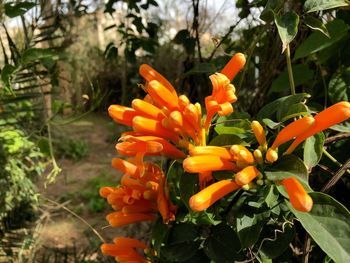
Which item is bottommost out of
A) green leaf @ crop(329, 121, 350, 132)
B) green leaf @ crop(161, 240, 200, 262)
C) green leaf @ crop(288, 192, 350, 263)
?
green leaf @ crop(161, 240, 200, 262)

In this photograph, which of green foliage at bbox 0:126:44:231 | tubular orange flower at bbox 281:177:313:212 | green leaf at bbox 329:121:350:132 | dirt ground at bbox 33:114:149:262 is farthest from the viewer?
dirt ground at bbox 33:114:149:262

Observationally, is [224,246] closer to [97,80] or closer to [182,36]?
[182,36]

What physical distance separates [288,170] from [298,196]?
91mm

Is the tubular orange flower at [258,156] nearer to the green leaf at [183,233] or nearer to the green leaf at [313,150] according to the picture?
the green leaf at [313,150]

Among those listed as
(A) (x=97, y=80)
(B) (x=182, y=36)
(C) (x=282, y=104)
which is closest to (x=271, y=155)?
(C) (x=282, y=104)

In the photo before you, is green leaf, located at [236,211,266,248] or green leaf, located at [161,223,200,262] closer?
green leaf, located at [236,211,266,248]

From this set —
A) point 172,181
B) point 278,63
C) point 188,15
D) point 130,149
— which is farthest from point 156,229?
point 188,15

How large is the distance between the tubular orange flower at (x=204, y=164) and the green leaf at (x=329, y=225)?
0.43ft

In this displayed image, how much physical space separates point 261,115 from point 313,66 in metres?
0.59

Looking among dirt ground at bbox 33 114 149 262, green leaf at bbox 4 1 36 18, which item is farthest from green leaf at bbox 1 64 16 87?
dirt ground at bbox 33 114 149 262

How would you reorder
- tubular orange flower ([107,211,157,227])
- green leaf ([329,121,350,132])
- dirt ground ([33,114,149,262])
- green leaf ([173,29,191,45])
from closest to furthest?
green leaf ([329,121,350,132]), tubular orange flower ([107,211,157,227]), green leaf ([173,29,191,45]), dirt ground ([33,114,149,262])

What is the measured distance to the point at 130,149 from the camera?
0.76 meters

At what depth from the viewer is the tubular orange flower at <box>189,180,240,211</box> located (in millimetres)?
673

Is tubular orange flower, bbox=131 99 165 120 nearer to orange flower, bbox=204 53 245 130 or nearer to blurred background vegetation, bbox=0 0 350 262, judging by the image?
orange flower, bbox=204 53 245 130
